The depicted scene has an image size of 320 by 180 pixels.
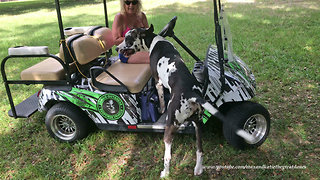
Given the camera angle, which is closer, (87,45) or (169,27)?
(169,27)

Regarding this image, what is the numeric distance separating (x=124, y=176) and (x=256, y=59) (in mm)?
4215

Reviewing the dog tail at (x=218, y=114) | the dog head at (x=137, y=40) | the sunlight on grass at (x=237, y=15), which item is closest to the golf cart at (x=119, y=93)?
the dog head at (x=137, y=40)

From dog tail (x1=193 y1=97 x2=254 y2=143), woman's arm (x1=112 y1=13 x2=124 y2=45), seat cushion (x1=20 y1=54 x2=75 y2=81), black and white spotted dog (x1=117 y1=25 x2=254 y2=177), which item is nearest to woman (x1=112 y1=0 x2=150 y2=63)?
woman's arm (x1=112 y1=13 x2=124 y2=45)

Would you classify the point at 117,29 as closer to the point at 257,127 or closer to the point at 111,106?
the point at 111,106

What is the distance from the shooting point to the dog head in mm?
3348

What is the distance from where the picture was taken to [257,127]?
10.3ft

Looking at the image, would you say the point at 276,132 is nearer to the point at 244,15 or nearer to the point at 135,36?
the point at 135,36

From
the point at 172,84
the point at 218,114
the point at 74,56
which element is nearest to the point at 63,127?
the point at 74,56

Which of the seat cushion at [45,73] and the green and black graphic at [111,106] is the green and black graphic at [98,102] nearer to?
the green and black graphic at [111,106]

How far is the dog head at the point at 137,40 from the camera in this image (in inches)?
132

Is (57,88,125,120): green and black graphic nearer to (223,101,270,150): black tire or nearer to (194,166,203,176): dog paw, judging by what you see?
(194,166,203,176): dog paw

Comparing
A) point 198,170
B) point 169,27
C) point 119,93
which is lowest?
point 198,170

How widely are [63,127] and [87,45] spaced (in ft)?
3.85

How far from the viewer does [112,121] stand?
3.29 m
